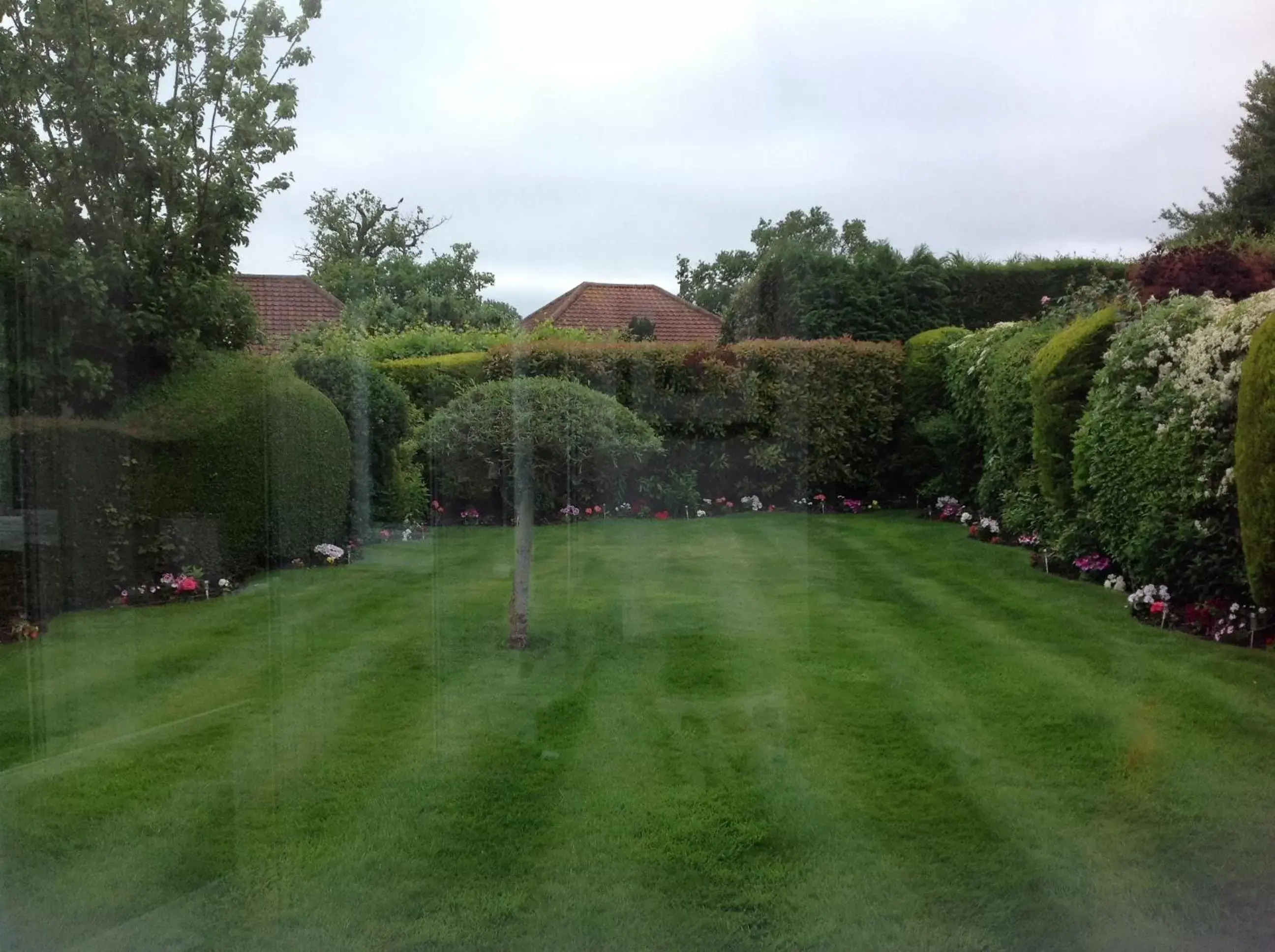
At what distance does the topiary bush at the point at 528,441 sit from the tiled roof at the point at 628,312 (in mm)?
1070

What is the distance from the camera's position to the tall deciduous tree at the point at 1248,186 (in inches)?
316

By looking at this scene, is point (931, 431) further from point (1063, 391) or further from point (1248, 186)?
point (1248, 186)

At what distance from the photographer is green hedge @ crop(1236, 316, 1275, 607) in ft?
18.2

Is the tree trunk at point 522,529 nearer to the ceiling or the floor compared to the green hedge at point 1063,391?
nearer to the floor

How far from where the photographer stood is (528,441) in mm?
6684

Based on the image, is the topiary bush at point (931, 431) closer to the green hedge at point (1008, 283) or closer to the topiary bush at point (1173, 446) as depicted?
the green hedge at point (1008, 283)

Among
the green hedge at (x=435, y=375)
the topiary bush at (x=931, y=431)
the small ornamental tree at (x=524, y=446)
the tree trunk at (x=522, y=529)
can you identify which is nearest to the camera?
the tree trunk at (x=522, y=529)

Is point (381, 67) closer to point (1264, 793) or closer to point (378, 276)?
point (378, 276)

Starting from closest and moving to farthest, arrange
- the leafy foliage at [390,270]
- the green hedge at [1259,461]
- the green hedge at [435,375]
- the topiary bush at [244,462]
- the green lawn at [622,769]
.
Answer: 1. the green lawn at [622,769]
2. the green hedge at [1259,461]
3. the leafy foliage at [390,270]
4. the topiary bush at [244,462]
5. the green hedge at [435,375]

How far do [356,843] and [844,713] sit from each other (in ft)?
7.64

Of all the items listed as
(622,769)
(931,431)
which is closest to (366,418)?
(622,769)

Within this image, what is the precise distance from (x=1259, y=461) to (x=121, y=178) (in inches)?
278

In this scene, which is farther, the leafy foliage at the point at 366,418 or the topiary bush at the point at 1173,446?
the leafy foliage at the point at 366,418

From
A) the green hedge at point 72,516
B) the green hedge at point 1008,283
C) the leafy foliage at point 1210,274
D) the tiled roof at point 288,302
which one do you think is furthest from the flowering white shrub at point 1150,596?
the green hedge at point 1008,283
